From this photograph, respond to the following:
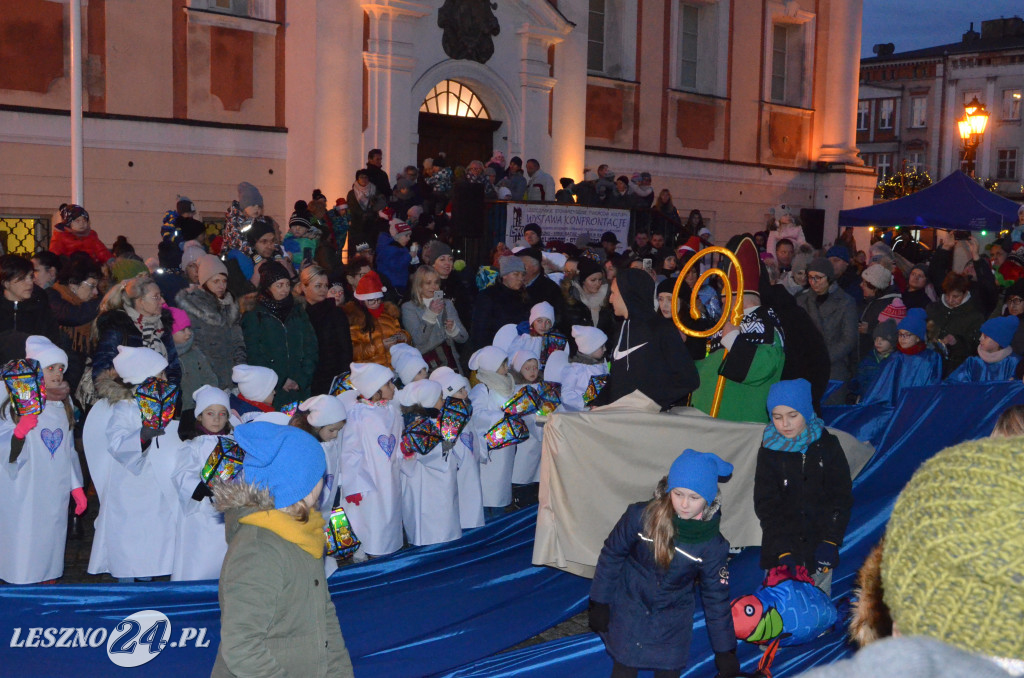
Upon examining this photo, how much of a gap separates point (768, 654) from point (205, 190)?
1244 centimetres

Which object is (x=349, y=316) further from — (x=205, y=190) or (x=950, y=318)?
(x=205, y=190)

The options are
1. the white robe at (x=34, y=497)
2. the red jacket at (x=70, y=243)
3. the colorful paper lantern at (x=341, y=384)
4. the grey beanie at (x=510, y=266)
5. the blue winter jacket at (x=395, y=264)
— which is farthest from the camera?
the blue winter jacket at (x=395, y=264)

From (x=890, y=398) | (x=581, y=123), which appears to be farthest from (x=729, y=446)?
(x=581, y=123)

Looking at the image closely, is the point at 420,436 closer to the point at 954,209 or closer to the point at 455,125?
the point at 455,125

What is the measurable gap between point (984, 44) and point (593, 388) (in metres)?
59.1

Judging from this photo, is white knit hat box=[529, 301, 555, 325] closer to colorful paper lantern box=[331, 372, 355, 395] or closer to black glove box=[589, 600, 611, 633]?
colorful paper lantern box=[331, 372, 355, 395]

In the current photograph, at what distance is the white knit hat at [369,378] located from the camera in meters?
7.82

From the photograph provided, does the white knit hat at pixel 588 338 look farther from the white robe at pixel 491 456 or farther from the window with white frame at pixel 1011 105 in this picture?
the window with white frame at pixel 1011 105

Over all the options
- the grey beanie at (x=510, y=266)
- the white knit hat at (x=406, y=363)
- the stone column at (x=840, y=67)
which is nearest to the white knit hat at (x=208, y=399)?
the white knit hat at (x=406, y=363)

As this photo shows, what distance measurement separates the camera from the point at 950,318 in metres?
10.6

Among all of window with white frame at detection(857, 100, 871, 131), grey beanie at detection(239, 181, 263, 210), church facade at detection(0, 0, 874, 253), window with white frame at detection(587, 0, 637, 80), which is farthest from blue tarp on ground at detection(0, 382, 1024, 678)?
window with white frame at detection(857, 100, 871, 131)

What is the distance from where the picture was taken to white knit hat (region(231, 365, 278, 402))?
7418mm

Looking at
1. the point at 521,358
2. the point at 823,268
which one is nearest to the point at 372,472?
the point at 521,358

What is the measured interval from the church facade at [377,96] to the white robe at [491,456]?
7.89 meters
